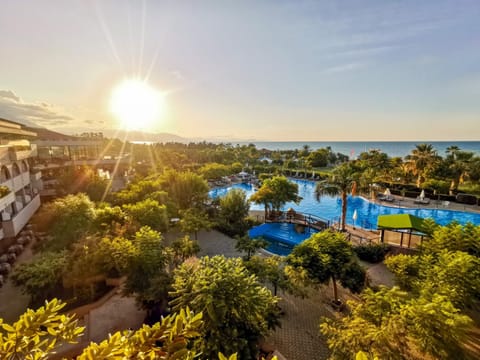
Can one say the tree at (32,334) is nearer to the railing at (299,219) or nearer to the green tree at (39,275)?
the green tree at (39,275)

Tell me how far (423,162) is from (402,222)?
70.5 feet

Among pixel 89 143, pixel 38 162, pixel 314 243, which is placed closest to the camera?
pixel 314 243

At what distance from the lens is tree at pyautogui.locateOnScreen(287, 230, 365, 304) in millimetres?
8125

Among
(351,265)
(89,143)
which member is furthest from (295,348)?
(89,143)

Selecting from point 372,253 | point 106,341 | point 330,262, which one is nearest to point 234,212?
point 372,253

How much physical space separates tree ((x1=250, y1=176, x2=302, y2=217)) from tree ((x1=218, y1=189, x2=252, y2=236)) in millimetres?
1460

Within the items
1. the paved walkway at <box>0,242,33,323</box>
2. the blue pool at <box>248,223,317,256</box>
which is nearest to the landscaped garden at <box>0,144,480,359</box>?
the paved walkway at <box>0,242,33,323</box>

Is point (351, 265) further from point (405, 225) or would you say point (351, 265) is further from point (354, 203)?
point (354, 203)

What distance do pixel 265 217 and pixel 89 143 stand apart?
23539 millimetres

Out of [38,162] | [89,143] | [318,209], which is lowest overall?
[318,209]

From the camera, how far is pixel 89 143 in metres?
28.5

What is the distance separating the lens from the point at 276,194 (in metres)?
20.2

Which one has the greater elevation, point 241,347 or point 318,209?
point 241,347

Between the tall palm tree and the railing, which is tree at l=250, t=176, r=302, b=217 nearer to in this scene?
the railing
